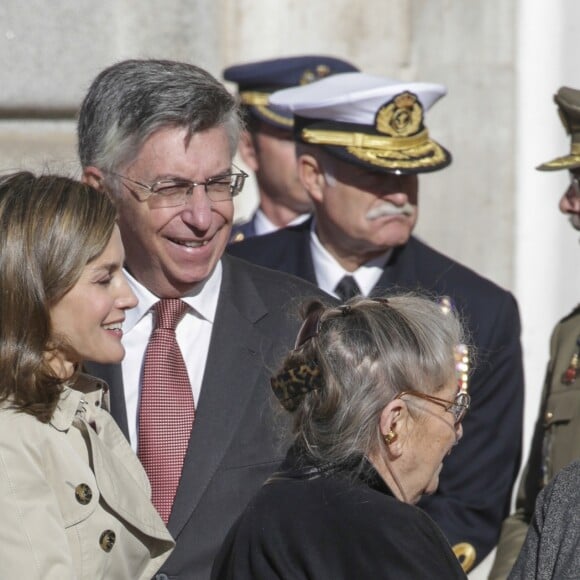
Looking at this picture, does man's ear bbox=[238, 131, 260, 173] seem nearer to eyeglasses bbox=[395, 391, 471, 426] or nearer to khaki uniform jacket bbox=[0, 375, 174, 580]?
khaki uniform jacket bbox=[0, 375, 174, 580]

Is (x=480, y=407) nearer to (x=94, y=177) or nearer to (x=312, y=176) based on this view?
(x=312, y=176)

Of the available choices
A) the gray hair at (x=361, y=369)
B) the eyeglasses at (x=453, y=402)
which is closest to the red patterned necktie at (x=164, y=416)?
the gray hair at (x=361, y=369)

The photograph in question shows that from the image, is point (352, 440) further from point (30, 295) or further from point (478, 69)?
point (478, 69)

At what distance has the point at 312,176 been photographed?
4289 mm

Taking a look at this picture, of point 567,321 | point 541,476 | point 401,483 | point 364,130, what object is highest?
point 364,130

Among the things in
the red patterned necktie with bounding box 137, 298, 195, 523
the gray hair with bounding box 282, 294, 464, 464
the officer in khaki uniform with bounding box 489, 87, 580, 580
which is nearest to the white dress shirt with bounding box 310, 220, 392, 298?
the officer in khaki uniform with bounding box 489, 87, 580, 580

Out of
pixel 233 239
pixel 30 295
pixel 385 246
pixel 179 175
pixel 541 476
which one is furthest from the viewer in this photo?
pixel 233 239

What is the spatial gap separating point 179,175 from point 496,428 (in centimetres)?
120

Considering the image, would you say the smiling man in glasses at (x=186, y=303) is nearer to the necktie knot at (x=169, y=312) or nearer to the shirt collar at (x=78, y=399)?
the necktie knot at (x=169, y=312)

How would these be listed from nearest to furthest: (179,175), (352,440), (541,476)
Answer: (352,440)
(179,175)
(541,476)

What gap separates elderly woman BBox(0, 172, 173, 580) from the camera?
2.67 meters

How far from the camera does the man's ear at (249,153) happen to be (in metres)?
5.38

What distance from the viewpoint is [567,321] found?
407cm

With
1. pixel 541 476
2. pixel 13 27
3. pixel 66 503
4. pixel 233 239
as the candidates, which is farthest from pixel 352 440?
pixel 13 27
